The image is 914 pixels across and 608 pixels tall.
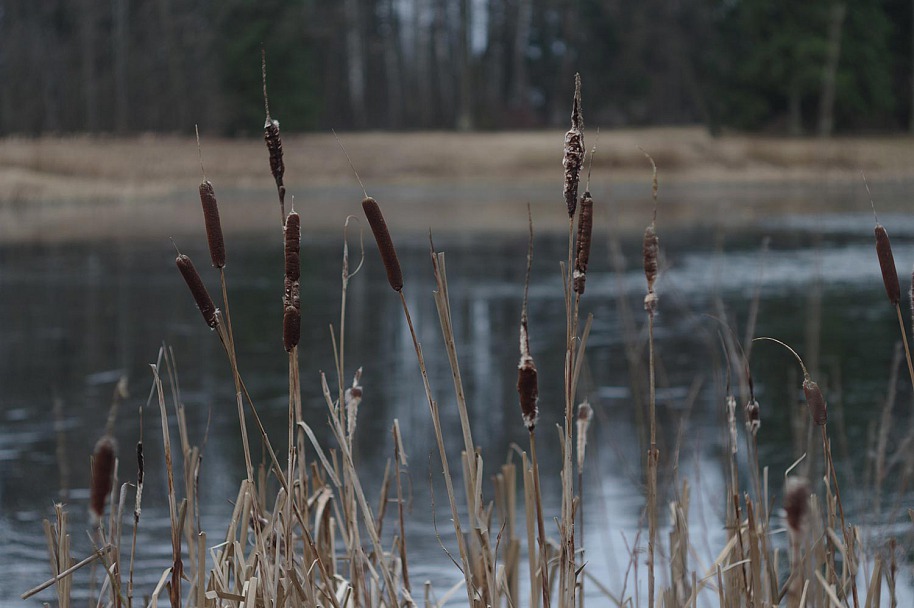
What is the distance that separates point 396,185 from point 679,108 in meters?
18.1

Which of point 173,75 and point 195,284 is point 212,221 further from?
point 173,75

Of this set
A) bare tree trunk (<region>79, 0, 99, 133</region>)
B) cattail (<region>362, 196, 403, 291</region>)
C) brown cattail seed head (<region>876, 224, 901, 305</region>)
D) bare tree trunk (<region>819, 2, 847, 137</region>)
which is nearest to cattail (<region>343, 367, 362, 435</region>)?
cattail (<region>362, 196, 403, 291</region>)

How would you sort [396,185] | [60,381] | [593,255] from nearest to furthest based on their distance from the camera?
1. [60,381]
2. [593,255]
3. [396,185]

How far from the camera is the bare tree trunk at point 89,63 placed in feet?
128

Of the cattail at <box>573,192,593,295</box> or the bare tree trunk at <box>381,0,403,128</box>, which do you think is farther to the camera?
the bare tree trunk at <box>381,0,403,128</box>

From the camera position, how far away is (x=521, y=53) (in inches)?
1909

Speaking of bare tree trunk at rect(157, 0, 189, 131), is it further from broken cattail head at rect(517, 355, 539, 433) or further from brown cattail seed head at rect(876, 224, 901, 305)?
broken cattail head at rect(517, 355, 539, 433)

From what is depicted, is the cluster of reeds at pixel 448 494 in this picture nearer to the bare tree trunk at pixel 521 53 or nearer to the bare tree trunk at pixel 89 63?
the bare tree trunk at pixel 89 63

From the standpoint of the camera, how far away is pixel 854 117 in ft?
128

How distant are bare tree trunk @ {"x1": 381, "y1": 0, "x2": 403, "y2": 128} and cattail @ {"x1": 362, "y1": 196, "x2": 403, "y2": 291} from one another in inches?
1813

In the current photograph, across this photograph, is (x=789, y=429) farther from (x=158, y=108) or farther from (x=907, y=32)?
(x=907, y=32)

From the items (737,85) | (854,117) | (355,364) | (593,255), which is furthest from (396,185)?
(355,364)

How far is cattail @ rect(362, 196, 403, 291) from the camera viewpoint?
1491mm

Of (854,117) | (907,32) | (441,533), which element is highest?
(907,32)
